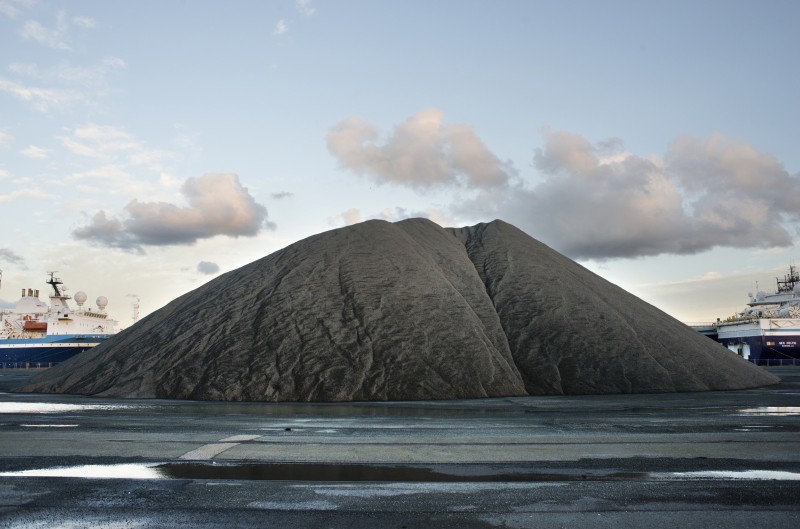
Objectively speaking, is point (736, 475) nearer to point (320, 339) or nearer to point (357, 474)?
point (357, 474)

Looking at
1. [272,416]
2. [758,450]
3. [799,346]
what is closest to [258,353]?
[272,416]

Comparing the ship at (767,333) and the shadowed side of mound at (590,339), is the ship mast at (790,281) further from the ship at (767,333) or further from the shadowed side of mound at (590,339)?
the shadowed side of mound at (590,339)

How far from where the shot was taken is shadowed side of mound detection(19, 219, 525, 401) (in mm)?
Result: 30609

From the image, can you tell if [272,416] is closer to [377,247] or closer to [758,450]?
[758,450]

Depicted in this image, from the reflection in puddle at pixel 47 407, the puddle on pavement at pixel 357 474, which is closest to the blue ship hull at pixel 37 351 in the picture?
the reflection in puddle at pixel 47 407

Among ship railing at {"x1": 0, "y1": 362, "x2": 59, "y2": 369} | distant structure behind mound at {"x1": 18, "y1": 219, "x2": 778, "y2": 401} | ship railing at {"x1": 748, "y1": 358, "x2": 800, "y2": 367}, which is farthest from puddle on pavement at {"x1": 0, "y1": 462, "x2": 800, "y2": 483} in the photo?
ship railing at {"x1": 0, "y1": 362, "x2": 59, "y2": 369}

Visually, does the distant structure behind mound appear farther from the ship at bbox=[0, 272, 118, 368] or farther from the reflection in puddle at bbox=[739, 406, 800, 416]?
the ship at bbox=[0, 272, 118, 368]

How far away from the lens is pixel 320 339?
33.8 meters

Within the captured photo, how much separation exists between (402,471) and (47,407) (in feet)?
65.4

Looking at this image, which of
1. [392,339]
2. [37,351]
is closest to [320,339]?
[392,339]

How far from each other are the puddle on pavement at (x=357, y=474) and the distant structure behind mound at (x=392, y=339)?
61.2ft

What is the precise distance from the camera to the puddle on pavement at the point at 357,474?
384 inches

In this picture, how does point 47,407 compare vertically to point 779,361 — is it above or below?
above

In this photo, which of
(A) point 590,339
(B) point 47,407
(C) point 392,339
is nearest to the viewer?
(B) point 47,407
